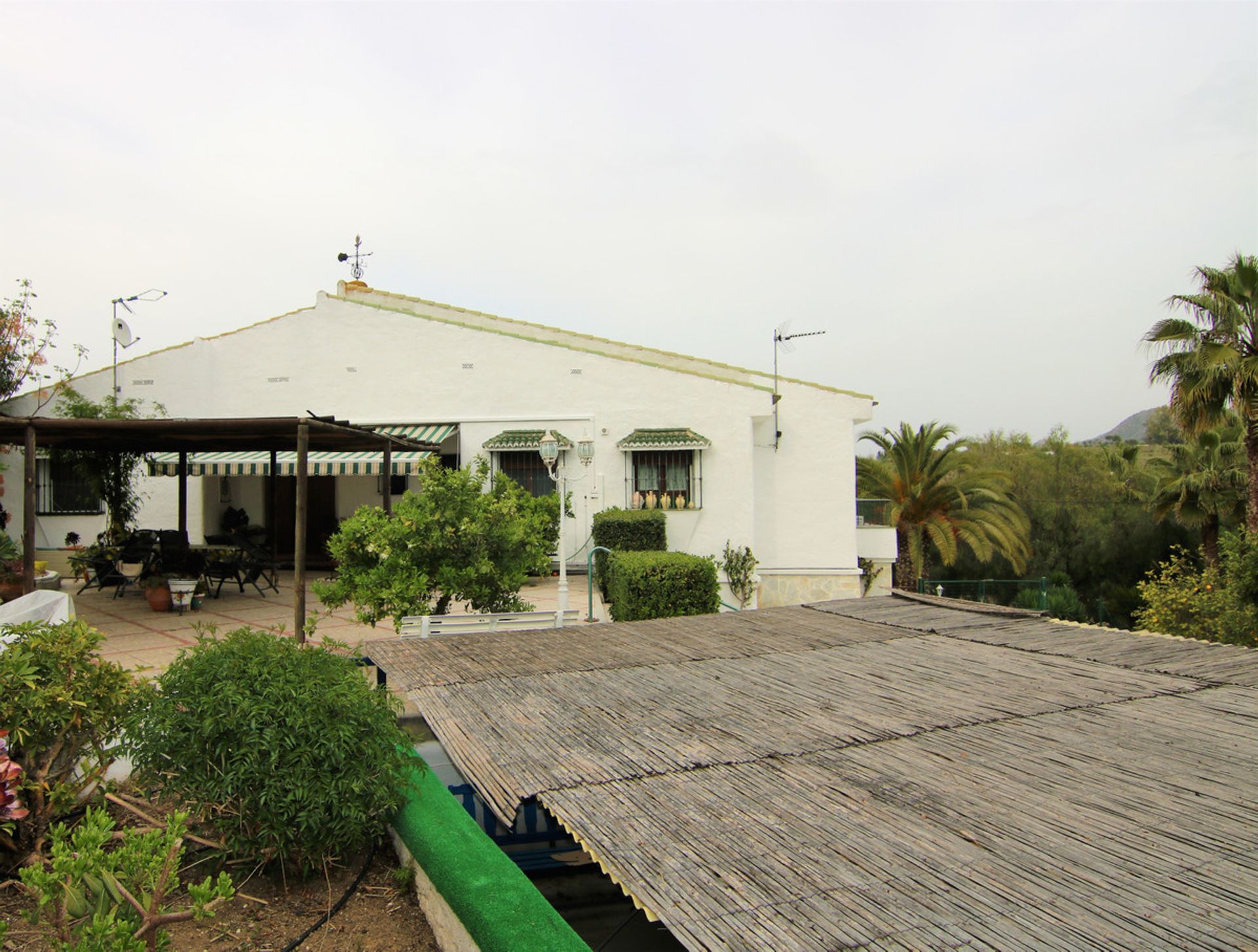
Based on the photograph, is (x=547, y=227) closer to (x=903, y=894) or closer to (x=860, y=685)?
(x=860, y=685)

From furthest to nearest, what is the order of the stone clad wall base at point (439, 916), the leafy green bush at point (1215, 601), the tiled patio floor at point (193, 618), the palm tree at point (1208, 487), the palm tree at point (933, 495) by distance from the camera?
the palm tree at point (933, 495), the palm tree at point (1208, 487), the leafy green bush at point (1215, 601), the tiled patio floor at point (193, 618), the stone clad wall base at point (439, 916)

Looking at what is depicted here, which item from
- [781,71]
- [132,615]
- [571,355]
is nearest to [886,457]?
[571,355]

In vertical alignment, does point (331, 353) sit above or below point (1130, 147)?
below

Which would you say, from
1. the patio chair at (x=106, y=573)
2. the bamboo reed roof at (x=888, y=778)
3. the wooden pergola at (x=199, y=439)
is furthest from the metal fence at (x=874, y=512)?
the patio chair at (x=106, y=573)

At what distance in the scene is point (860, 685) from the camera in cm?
638

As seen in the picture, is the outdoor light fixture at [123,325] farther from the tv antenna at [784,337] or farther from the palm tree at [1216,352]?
the palm tree at [1216,352]

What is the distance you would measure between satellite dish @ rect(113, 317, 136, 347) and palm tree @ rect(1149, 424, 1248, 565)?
1278 inches

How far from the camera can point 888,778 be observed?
14.0ft

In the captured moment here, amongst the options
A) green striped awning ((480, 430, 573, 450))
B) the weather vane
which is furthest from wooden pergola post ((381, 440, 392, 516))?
the weather vane

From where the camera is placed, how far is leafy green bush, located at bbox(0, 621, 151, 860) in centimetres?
446

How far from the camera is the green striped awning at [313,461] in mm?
18906

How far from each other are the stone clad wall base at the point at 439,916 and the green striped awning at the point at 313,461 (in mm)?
15143

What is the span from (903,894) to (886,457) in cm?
2806

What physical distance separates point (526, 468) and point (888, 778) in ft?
53.9
